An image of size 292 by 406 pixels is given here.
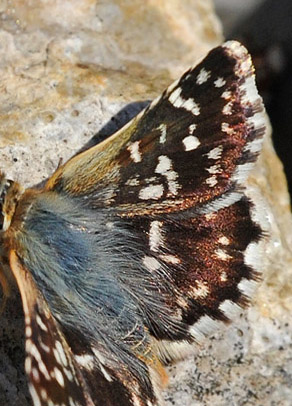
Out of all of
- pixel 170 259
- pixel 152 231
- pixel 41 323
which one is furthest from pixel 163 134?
pixel 41 323

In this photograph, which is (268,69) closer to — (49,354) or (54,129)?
(54,129)

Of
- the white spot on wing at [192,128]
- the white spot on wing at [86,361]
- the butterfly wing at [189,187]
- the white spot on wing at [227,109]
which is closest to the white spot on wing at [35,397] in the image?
the white spot on wing at [86,361]

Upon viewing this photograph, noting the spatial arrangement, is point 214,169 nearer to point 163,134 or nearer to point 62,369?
point 163,134

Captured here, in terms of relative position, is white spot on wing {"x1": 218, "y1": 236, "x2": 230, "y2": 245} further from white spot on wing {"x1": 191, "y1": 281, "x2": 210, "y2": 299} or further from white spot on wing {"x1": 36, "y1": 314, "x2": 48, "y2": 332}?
white spot on wing {"x1": 36, "y1": 314, "x2": 48, "y2": 332}

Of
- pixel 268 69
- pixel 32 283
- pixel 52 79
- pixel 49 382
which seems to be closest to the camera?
pixel 49 382

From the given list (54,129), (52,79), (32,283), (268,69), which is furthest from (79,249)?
(268,69)

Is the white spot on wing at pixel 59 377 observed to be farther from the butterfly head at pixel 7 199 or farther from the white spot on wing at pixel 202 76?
the white spot on wing at pixel 202 76
